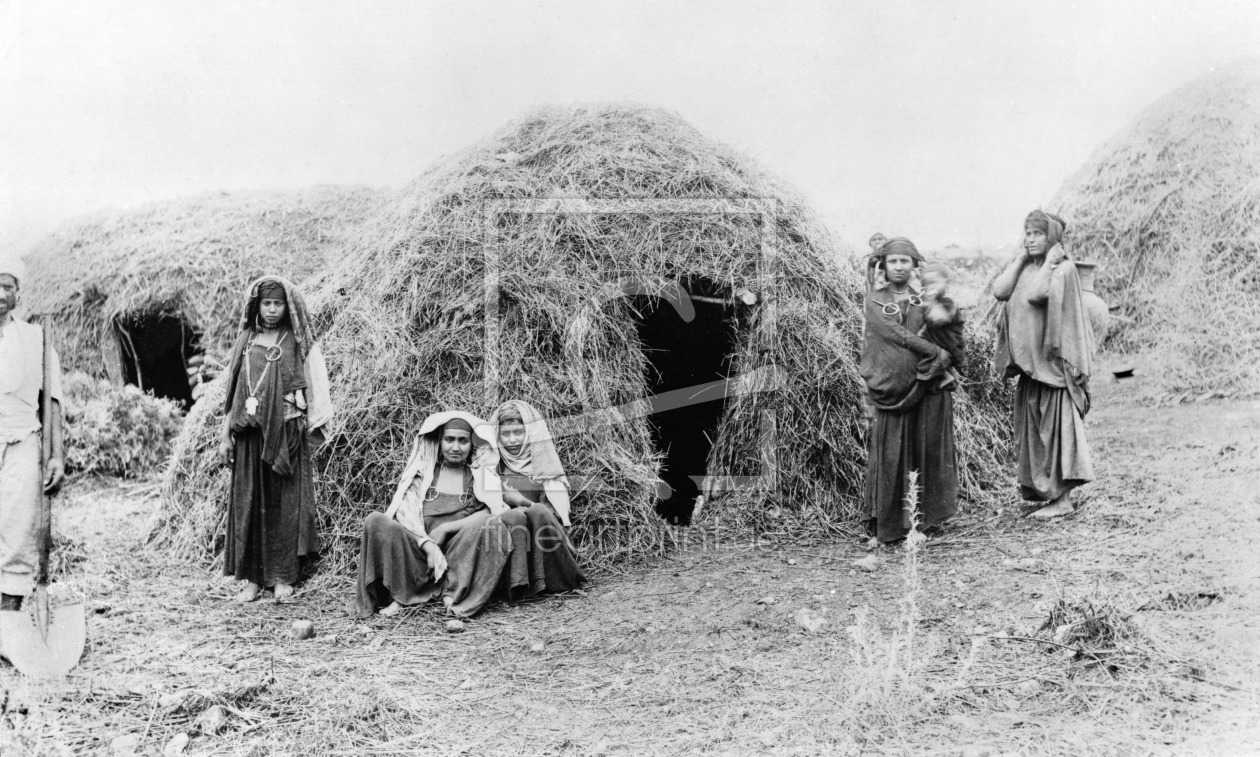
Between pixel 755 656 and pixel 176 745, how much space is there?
87.4 inches

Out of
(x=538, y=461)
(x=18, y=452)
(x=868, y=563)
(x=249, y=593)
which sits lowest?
(x=249, y=593)

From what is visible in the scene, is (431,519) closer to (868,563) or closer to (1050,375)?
(868,563)

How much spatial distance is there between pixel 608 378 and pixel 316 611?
7.07 ft

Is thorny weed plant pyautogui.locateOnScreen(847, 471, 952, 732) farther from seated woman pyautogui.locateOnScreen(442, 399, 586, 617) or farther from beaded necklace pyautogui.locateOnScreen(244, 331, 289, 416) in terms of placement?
beaded necklace pyautogui.locateOnScreen(244, 331, 289, 416)

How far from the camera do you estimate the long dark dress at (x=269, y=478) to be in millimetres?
4605

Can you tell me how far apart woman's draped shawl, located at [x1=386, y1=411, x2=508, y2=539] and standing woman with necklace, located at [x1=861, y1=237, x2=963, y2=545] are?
86.4 inches

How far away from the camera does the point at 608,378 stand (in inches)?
214

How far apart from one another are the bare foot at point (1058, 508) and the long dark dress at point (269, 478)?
4.26 meters

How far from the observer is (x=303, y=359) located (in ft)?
15.6

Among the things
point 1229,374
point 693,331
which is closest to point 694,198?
point 693,331

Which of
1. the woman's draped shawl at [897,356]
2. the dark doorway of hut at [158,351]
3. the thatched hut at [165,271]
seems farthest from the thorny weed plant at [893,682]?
the dark doorway of hut at [158,351]

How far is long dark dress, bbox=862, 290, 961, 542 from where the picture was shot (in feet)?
16.1

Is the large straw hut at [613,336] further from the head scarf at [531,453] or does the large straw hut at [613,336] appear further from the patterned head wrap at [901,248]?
the patterned head wrap at [901,248]

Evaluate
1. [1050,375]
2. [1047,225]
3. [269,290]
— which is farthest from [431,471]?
[1047,225]
